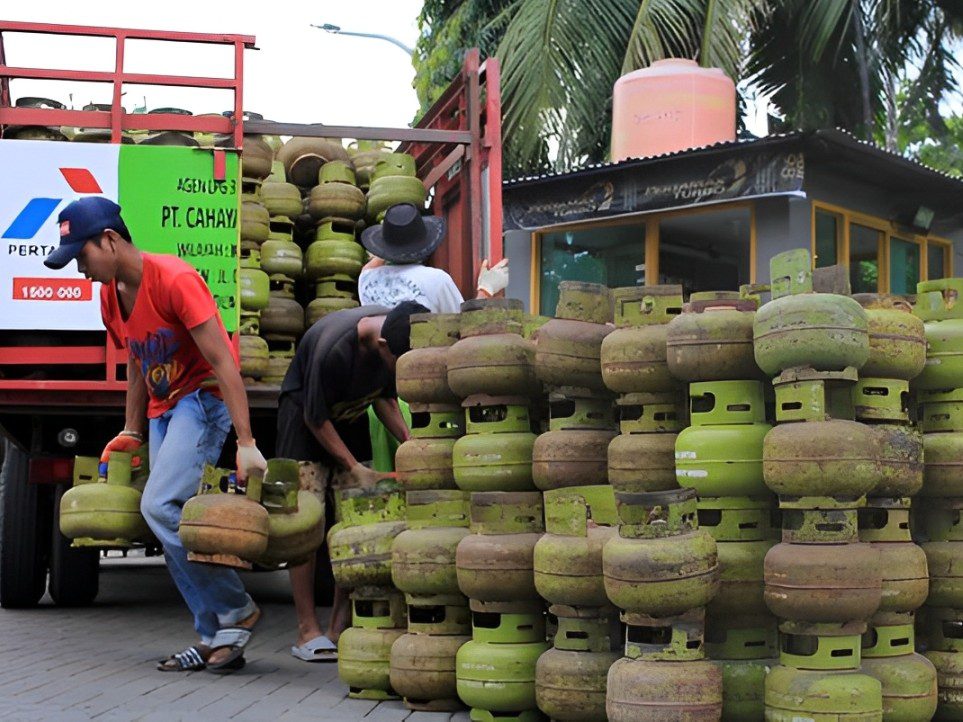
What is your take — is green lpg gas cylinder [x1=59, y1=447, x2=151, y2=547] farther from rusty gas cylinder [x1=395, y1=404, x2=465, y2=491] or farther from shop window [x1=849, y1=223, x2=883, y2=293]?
shop window [x1=849, y1=223, x2=883, y2=293]

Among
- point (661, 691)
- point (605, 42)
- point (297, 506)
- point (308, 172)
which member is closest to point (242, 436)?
point (297, 506)

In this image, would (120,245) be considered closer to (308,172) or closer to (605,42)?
(308,172)

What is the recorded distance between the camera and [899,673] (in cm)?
473

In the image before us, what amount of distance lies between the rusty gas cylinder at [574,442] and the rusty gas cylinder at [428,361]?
57 centimetres

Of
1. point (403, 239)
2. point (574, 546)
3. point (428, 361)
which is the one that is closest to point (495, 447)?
point (428, 361)

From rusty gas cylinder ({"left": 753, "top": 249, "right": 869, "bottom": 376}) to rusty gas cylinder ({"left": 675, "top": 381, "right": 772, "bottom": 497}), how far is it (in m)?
0.18

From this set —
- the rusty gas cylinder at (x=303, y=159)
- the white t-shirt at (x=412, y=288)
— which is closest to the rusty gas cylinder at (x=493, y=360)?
the white t-shirt at (x=412, y=288)

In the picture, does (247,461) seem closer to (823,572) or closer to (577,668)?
(577,668)

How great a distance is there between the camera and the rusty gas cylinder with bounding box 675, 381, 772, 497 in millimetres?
4777

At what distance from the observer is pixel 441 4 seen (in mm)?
26797

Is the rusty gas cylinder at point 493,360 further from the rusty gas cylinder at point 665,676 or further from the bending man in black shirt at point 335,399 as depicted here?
the rusty gas cylinder at point 665,676

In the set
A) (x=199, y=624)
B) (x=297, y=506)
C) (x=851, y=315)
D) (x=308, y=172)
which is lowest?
(x=199, y=624)

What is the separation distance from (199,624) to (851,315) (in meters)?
3.35

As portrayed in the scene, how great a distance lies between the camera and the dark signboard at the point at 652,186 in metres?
13.8
